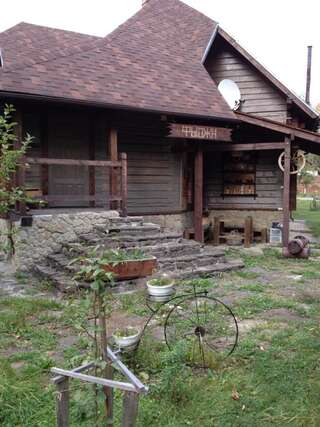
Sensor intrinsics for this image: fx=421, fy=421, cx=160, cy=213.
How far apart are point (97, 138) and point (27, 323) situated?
625 centimetres

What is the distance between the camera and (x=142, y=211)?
36.4 ft

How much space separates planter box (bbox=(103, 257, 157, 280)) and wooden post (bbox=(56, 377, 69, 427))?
4102 millimetres

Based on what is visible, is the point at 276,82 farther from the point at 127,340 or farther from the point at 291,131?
the point at 127,340

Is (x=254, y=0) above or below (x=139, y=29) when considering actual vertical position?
below

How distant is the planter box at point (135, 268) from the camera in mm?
6766

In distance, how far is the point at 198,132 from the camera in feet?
33.9

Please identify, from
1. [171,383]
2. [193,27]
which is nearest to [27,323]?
[171,383]

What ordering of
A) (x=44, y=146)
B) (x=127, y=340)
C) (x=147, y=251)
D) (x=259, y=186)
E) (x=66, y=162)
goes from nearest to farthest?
(x=127, y=340), (x=147, y=251), (x=66, y=162), (x=44, y=146), (x=259, y=186)

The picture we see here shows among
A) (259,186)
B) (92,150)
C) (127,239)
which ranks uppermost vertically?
(92,150)

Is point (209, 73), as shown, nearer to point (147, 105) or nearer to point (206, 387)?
point (147, 105)

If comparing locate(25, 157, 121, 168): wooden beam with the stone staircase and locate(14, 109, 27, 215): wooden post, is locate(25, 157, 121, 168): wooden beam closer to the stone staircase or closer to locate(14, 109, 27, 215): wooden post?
locate(14, 109, 27, 215): wooden post

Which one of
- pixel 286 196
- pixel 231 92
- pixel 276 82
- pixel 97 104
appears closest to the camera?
pixel 97 104

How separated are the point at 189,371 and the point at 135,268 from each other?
3.16m

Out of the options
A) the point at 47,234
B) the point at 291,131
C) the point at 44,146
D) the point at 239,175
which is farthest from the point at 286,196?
the point at 44,146
